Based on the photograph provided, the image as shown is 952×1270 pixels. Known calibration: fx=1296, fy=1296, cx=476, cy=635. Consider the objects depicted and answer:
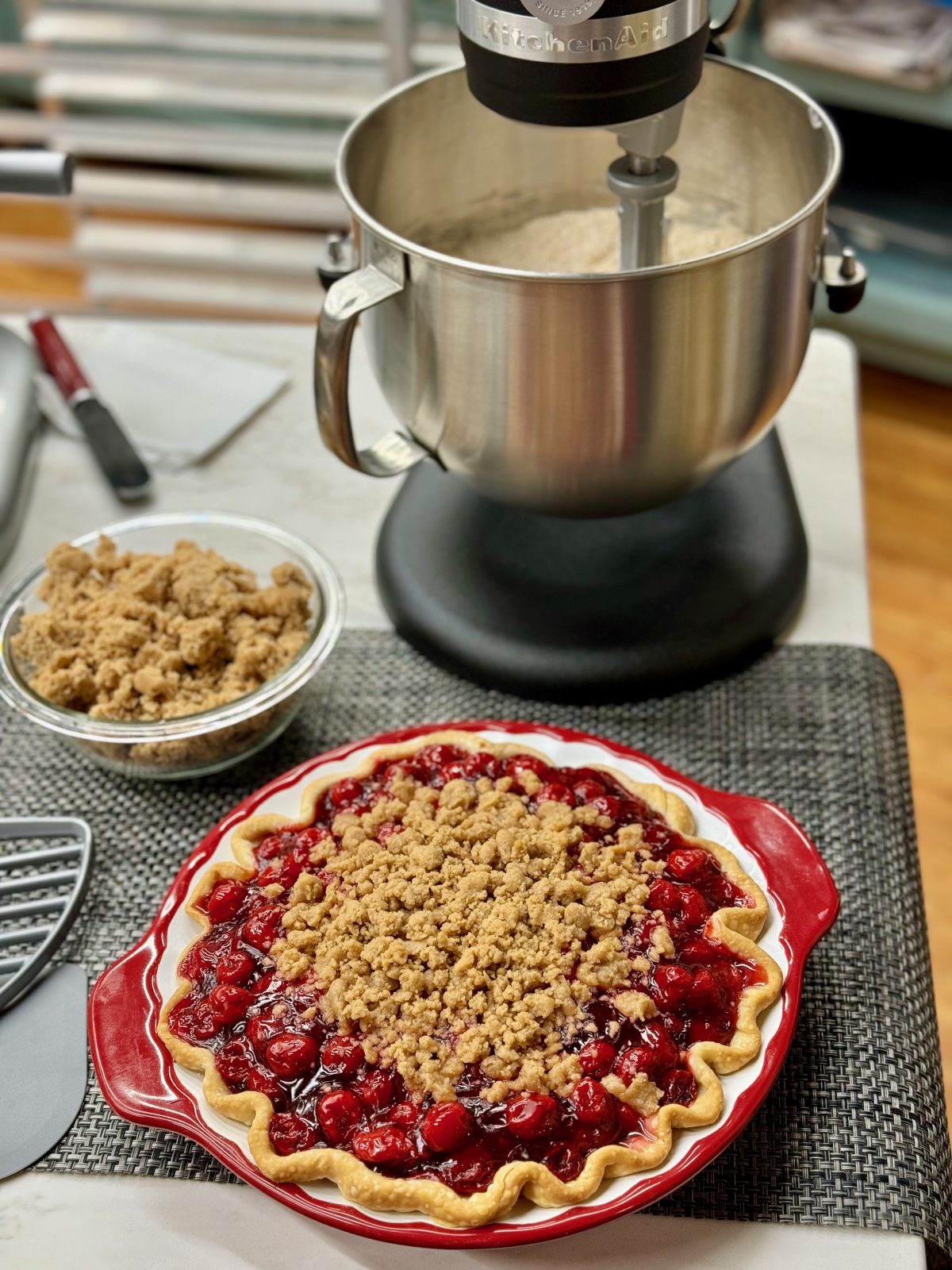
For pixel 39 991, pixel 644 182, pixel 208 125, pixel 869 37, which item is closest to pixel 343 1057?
pixel 39 991

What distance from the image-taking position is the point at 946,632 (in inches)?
73.1

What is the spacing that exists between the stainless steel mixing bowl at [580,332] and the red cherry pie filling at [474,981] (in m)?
0.20

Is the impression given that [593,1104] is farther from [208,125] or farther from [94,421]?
[208,125]

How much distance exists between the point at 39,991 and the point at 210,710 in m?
0.18

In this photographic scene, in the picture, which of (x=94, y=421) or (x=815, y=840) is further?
(x=94, y=421)

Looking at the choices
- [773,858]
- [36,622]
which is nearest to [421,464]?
[36,622]

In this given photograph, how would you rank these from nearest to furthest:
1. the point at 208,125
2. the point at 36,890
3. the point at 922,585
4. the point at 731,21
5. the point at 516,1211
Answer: the point at 516,1211 → the point at 36,890 → the point at 731,21 → the point at 922,585 → the point at 208,125

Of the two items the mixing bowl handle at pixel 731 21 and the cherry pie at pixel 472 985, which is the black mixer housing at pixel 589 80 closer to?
the mixing bowl handle at pixel 731 21

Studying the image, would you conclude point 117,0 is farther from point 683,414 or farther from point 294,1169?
point 294,1169

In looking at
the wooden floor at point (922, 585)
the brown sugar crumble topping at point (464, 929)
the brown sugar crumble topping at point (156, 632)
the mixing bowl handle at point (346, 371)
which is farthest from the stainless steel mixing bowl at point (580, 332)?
the wooden floor at point (922, 585)

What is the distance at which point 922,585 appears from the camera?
193 cm

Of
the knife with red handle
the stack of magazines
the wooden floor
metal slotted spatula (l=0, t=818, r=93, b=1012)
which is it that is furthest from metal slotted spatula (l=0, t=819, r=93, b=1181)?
the stack of magazines

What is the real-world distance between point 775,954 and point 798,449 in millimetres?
561

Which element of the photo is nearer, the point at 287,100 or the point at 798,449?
the point at 798,449
